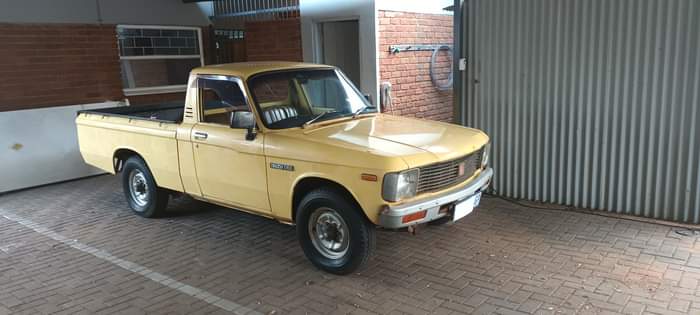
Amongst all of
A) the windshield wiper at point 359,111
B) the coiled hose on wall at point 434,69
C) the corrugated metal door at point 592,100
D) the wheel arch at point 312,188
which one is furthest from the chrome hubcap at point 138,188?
the coiled hose on wall at point 434,69

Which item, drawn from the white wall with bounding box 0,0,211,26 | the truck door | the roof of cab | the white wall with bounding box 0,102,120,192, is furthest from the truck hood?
the white wall with bounding box 0,0,211,26

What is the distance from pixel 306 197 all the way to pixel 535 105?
3527mm

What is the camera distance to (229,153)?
570 cm

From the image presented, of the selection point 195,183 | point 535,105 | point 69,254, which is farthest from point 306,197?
point 535,105

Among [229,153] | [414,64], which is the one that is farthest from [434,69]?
[229,153]

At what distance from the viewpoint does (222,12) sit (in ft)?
38.8

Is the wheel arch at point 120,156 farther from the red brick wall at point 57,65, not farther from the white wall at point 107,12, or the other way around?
the white wall at point 107,12

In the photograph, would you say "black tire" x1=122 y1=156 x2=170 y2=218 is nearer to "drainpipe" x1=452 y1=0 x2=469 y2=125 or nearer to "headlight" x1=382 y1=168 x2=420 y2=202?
"headlight" x1=382 y1=168 x2=420 y2=202

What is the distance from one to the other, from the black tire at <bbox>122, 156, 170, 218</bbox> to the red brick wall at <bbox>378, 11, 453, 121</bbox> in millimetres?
4125

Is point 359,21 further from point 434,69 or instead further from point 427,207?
point 427,207

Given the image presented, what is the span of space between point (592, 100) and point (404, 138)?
2.80 metres

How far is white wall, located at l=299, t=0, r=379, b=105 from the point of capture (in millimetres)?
9117

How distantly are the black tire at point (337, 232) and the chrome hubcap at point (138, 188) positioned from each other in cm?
294

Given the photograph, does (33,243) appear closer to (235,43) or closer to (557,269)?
(557,269)
